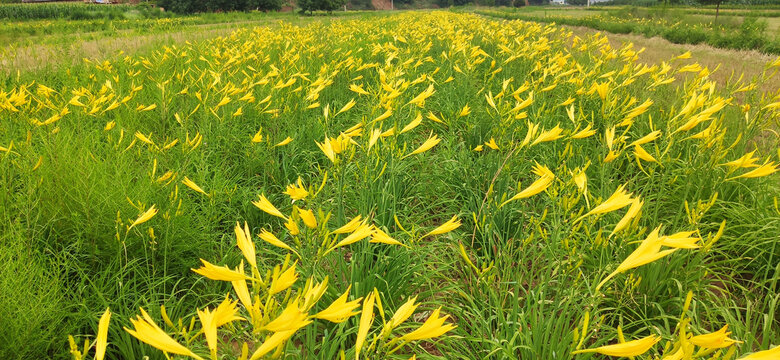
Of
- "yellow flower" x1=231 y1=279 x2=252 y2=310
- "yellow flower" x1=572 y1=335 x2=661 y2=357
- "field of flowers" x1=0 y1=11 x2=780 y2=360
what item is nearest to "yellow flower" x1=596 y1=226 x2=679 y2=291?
"field of flowers" x1=0 y1=11 x2=780 y2=360

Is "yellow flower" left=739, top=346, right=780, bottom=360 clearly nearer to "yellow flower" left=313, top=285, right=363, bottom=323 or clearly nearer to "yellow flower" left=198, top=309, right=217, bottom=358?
"yellow flower" left=313, top=285, right=363, bottom=323

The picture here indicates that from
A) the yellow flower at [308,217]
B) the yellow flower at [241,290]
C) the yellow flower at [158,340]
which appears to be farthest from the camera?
the yellow flower at [308,217]

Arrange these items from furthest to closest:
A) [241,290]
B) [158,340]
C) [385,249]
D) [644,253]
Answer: [385,249] < [644,253] < [241,290] < [158,340]

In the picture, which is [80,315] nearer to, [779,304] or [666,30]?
[779,304]

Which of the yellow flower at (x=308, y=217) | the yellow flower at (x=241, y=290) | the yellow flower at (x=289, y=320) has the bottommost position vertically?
the yellow flower at (x=241, y=290)

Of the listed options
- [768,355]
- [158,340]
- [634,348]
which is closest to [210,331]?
[158,340]

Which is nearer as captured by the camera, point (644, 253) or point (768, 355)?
point (768, 355)

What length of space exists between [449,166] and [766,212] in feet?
4.96

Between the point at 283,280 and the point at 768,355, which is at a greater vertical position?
the point at 283,280

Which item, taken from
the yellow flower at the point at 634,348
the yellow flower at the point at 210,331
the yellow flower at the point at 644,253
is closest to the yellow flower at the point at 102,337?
the yellow flower at the point at 210,331

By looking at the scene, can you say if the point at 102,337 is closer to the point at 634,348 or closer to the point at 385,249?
the point at 634,348

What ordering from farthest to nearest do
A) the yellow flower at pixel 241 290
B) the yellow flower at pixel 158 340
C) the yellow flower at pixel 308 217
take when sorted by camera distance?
the yellow flower at pixel 308 217 < the yellow flower at pixel 241 290 < the yellow flower at pixel 158 340

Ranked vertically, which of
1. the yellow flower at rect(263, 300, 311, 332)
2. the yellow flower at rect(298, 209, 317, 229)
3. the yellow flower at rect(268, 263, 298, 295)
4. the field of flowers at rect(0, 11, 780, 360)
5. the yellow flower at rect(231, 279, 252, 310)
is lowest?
the field of flowers at rect(0, 11, 780, 360)

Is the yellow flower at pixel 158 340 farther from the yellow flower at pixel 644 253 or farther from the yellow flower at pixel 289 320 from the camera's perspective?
the yellow flower at pixel 644 253
